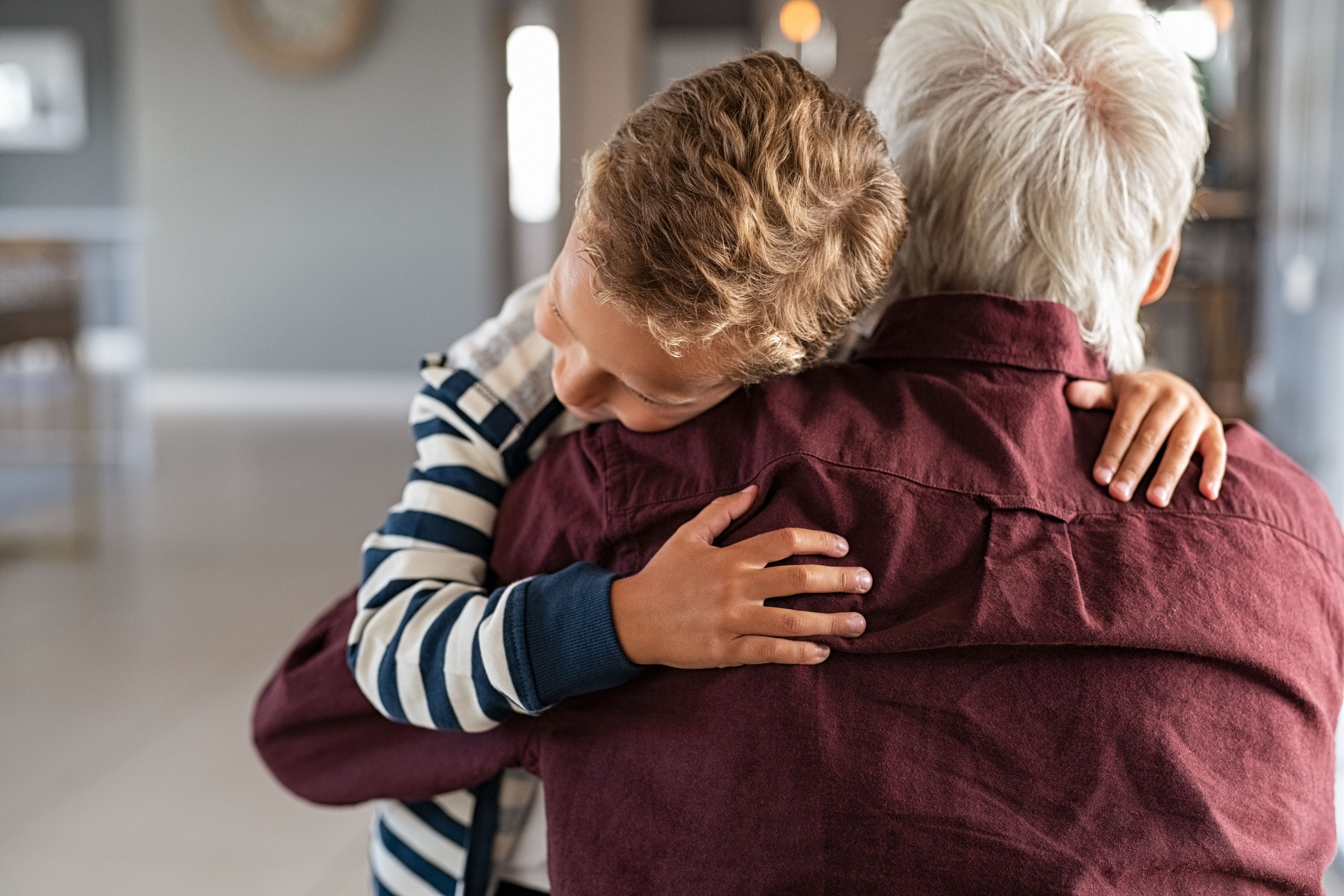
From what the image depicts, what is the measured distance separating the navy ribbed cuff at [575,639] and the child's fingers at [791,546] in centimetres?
9

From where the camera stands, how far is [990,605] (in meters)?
0.61

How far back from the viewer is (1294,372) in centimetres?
386

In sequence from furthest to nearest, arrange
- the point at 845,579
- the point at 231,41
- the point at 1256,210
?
1. the point at 231,41
2. the point at 1256,210
3. the point at 845,579

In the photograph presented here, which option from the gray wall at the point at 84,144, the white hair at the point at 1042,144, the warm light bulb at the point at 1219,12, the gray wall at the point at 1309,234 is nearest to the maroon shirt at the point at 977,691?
the white hair at the point at 1042,144

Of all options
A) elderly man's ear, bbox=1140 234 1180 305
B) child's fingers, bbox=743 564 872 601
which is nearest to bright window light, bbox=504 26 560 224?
elderly man's ear, bbox=1140 234 1180 305

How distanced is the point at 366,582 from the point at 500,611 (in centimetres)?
14

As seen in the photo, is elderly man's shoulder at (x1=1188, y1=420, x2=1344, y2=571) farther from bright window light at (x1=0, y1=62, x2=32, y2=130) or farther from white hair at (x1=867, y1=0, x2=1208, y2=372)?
bright window light at (x1=0, y1=62, x2=32, y2=130)

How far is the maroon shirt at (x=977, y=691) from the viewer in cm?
61

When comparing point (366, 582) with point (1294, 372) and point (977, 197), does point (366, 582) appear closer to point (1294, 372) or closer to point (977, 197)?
point (977, 197)

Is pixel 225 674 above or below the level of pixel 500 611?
below

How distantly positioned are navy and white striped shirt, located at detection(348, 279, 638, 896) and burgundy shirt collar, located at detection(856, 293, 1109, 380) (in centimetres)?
23

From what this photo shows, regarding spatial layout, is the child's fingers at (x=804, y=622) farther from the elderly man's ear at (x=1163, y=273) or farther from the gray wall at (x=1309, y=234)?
the gray wall at (x=1309, y=234)

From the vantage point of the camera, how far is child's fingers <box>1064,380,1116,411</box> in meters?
0.72

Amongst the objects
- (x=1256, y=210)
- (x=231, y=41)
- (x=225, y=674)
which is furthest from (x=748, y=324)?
(x=231, y=41)
